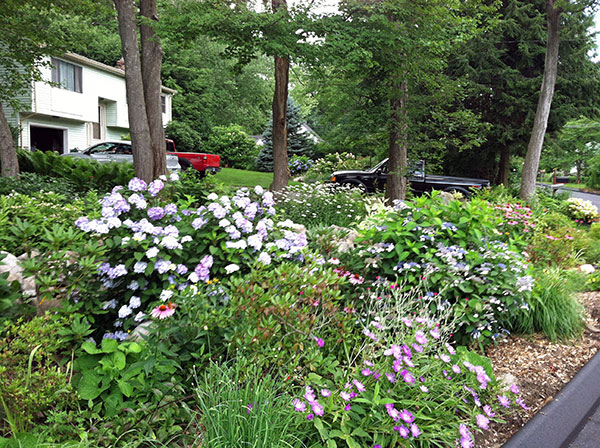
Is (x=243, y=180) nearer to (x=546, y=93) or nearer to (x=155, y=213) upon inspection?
(x=546, y=93)

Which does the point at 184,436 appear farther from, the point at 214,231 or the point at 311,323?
the point at 214,231

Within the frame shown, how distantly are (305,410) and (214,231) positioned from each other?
60.0 inches

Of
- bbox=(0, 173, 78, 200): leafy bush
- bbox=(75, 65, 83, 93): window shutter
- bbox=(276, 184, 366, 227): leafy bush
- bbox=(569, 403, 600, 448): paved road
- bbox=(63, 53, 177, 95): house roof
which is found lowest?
bbox=(569, 403, 600, 448): paved road

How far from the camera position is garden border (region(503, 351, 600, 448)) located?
8.11 feet

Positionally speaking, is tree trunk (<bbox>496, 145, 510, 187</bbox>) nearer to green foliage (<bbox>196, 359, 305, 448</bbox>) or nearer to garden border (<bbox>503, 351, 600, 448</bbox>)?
garden border (<bbox>503, 351, 600, 448</bbox>)

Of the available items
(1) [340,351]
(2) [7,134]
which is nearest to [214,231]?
(1) [340,351]

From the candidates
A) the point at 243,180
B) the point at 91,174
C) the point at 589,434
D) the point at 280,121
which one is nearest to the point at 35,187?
the point at 91,174

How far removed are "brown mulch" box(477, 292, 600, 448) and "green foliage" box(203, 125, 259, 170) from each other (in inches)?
1075

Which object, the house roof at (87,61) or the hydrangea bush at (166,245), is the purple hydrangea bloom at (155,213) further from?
the house roof at (87,61)

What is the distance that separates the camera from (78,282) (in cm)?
274

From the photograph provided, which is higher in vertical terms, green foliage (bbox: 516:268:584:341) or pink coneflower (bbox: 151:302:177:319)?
pink coneflower (bbox: 151:302:177:319)

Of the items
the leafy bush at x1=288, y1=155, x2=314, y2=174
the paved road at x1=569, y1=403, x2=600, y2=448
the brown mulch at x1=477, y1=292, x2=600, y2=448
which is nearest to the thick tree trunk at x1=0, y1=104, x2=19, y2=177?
the brown mulch at x1=477, y1=292, x2=600, y2=448

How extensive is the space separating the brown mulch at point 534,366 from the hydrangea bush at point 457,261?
0.20 m

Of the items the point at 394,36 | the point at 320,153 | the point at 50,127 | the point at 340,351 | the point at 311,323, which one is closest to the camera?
the point at 311,323
